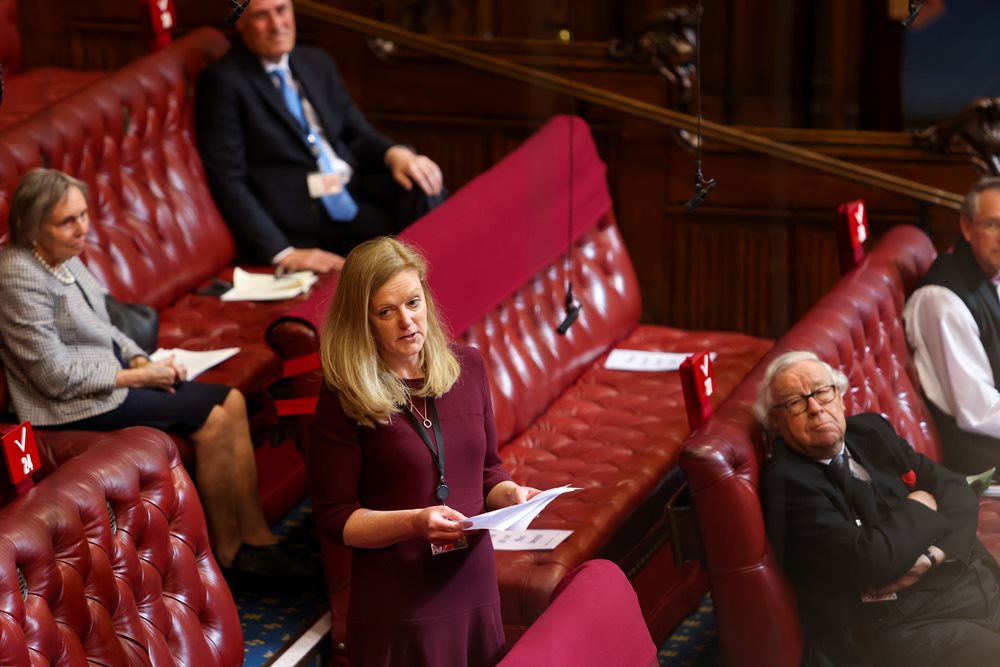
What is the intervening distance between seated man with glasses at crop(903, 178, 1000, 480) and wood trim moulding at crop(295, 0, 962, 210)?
887 millimetres

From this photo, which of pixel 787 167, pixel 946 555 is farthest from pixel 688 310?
pixel 946 555

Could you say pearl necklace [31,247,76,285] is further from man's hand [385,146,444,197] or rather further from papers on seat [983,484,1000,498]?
papers on seat [983,484,1000,498]

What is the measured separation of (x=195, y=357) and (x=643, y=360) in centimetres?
142

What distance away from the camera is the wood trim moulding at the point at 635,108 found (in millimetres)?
5281

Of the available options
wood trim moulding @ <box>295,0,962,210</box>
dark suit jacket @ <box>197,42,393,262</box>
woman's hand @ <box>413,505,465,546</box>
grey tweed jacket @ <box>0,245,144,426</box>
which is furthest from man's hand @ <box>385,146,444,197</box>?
woman's hand @ <box>413,505,465,546</box>

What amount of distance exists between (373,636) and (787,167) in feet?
10.4

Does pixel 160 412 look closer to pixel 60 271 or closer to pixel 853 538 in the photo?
pixel 60 271

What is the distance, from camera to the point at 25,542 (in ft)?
8.92

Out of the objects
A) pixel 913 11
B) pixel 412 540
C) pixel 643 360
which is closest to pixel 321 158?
pixel 643 360

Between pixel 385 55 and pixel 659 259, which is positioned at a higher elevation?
pixel 385 55

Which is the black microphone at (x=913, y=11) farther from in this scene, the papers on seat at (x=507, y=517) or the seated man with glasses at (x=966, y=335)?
the papers on seat at (x=507, y=517)

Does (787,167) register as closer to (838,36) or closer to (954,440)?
(838,36)

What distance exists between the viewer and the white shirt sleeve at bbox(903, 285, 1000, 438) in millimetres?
3766

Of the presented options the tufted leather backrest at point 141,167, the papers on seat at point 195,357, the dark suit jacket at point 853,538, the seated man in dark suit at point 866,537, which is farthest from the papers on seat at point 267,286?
the dark suit jacket at point 853,538
